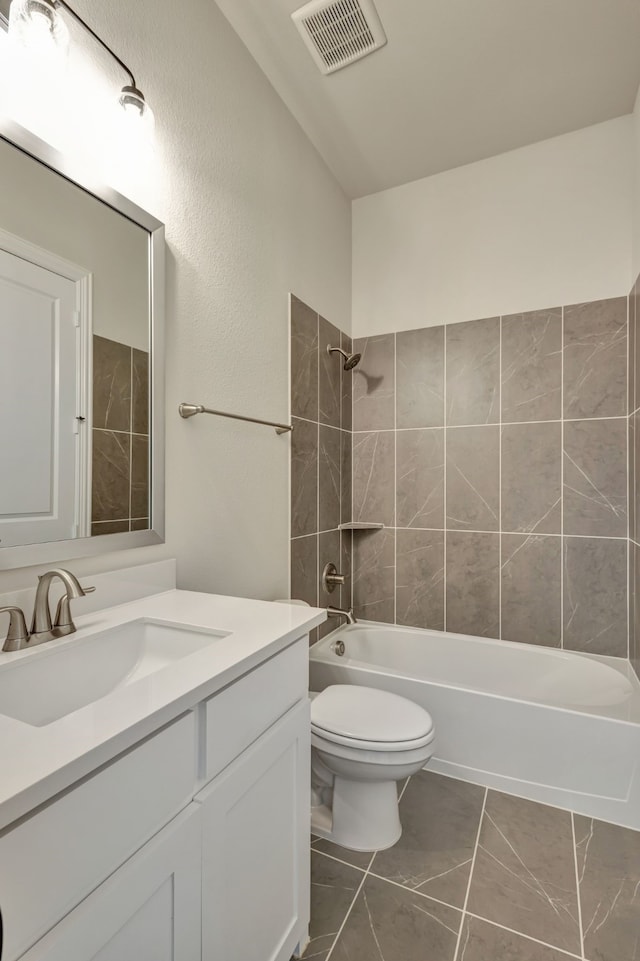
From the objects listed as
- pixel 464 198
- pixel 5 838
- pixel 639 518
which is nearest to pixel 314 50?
pixel 464 198

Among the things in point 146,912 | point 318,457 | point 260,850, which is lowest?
point 260,850

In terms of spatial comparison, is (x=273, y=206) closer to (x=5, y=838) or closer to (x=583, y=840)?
(x=5, y=838)

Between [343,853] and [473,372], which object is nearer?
[343,853]

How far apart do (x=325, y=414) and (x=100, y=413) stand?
4.36ft

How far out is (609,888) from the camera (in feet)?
4.21

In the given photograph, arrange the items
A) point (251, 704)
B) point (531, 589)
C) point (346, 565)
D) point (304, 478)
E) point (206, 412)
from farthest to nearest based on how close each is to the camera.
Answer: point (346, 565)
point (531, 589)
point (304, 478)
point (206, 412)
point (251, 704)

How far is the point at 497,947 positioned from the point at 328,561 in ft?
4.84

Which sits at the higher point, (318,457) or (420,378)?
(420,378)

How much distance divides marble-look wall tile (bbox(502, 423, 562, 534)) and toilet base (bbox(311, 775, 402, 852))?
134cm

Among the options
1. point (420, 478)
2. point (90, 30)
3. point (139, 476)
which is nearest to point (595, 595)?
point (420, 478)

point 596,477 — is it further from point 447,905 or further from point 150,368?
point 150,368

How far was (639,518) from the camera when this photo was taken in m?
1.87

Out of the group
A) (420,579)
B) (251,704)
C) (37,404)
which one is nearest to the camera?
(251,704)

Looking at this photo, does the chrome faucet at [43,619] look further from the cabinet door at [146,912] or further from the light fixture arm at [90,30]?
the light fixture arm at [90,30]
